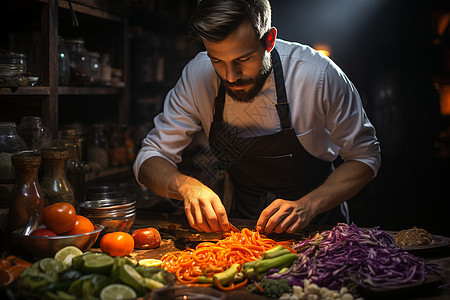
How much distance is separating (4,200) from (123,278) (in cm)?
101

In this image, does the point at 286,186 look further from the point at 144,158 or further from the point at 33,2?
the point at 33,2

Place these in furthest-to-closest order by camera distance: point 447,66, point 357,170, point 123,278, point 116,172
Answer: point 447,66
point 116,172
point 357,170
point 123,278

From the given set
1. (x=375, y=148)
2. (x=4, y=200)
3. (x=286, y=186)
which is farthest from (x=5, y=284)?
(x=375, y=148)

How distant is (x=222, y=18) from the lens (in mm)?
2328

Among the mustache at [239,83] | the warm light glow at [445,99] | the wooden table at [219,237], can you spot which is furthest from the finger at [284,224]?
the warm light glow at [445,99]

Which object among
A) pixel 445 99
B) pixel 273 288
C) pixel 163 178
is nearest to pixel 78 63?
pixel 163 178

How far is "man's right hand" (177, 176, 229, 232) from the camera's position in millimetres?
2275

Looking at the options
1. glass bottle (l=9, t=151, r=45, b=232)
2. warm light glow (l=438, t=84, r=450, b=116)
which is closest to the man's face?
glass bottle (l=9, t=151, r=45, b=232)

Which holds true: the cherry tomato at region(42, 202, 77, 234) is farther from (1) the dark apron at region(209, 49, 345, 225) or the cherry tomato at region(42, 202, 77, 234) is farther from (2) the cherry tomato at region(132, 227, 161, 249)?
(1) the dark apron at region(209, 49, 345, 225)

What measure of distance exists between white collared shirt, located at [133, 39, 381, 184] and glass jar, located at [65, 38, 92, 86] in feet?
2.48

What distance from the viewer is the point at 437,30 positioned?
17.4 ft

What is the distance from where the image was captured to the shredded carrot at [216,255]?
1.94 metres

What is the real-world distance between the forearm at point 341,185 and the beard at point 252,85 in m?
0.65

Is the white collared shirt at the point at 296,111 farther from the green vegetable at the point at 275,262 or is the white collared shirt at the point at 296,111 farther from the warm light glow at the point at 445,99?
the warm light glow at the point at 445,99
